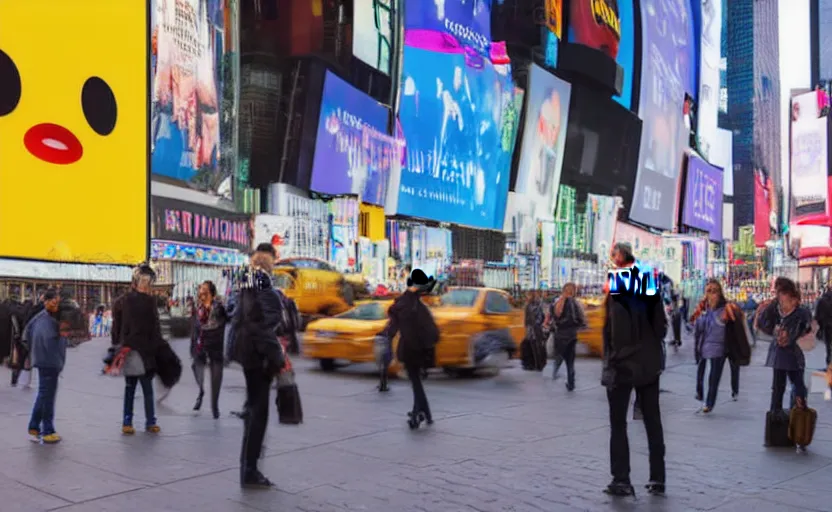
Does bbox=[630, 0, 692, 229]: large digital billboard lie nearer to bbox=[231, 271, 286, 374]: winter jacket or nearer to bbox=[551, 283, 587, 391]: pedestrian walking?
bbox=[551, 283, 587, 391]: pedestrian walking

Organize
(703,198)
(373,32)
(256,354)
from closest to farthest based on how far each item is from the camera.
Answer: (256,354)
(373,32)
(703,198)

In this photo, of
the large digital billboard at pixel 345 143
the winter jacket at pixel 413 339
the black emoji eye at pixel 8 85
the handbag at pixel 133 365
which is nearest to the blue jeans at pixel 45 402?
the handbag at pixel 133 365

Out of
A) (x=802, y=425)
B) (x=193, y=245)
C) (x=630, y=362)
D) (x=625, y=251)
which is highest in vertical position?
(x=193, y=245)

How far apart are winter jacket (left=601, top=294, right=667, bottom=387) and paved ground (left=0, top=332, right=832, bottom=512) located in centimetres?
84

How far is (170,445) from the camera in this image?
28.3 ft

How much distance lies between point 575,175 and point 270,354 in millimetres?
71987

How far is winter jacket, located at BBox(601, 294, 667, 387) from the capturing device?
671 cm

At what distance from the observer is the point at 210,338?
36.1 feet

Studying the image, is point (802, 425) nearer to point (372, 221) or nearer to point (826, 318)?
point (826, 318)

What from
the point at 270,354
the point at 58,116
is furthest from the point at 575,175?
the point at 270,354

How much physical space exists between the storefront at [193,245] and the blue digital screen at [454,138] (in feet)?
45.3

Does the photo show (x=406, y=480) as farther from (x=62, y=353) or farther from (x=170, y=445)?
(x=62, y=353)

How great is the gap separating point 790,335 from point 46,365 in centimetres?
691

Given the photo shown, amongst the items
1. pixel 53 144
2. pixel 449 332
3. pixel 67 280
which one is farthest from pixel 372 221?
pixel 449 332
